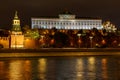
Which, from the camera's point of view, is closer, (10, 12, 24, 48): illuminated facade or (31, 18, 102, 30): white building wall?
(10, 12, 24, 48): illuminated facade

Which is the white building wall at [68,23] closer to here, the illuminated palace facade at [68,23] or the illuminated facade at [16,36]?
the illuminated palace facade at [68,23]

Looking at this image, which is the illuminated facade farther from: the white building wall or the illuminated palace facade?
the white building wall

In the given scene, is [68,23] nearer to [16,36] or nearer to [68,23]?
[68,23]

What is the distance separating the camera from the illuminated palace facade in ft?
587

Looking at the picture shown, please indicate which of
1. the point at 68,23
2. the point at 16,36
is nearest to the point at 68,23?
the point at 68,23

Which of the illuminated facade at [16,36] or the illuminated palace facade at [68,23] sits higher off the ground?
the illuminated palace facade at [68,23]

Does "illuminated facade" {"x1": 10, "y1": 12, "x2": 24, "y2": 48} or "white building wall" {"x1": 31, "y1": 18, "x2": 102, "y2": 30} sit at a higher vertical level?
"white building wall" {"x1": 31, "y1": 18, "x2": 102, "y2": 30}

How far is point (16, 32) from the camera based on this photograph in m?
95.7

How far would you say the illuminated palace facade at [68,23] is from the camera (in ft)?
587

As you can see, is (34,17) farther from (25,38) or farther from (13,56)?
(13,56)

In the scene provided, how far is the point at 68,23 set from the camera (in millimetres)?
181500

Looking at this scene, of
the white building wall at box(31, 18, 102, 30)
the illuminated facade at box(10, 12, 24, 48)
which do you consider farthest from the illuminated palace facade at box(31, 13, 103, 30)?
the illuminated facade at box(10, 12, 24, 48)

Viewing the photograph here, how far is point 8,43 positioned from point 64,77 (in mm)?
78673

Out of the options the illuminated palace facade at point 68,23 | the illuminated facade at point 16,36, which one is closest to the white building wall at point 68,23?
the illuminated palace facade at point 68,23
